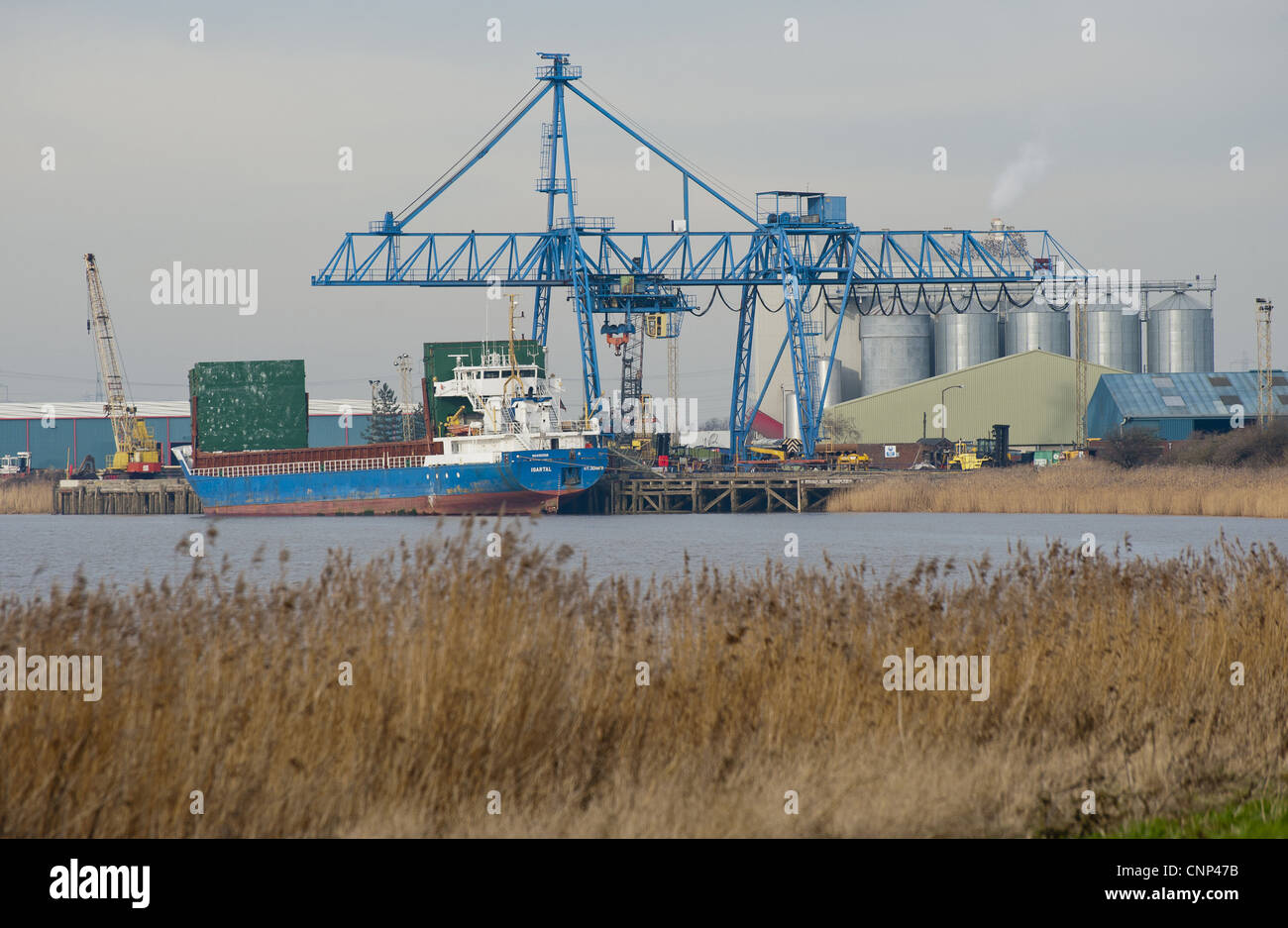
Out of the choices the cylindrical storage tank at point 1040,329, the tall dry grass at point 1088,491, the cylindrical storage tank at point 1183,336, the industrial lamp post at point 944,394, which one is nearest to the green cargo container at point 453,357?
the tall dry grass at point 1088,491

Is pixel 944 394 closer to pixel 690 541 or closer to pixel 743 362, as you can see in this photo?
pixel 743 362

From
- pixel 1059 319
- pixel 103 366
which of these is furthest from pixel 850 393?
pixel 103 366

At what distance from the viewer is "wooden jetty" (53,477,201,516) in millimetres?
76625

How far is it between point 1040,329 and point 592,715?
81.5 m

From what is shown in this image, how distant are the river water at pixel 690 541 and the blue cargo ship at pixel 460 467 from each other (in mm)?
5696

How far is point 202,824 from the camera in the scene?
Result: 6.64m

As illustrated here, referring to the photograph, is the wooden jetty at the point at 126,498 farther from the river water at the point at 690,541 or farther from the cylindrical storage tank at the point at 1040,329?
the cylindrical storage tank at the point at 1040,329

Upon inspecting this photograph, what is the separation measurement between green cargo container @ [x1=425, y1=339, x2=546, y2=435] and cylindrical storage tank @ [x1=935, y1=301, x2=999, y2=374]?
1112 inches

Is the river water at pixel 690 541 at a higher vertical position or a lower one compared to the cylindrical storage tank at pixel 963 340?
lower

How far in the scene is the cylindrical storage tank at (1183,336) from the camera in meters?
83.3

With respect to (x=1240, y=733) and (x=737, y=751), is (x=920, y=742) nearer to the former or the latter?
(x=737, y=751)

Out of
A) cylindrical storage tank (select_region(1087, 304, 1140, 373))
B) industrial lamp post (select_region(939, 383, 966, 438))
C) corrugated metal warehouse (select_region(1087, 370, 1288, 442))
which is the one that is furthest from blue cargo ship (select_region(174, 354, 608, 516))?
cylindrical storage tank (select_region(1087, 304, 1140, 373))

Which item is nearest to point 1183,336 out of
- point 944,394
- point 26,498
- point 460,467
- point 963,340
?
point 963,340

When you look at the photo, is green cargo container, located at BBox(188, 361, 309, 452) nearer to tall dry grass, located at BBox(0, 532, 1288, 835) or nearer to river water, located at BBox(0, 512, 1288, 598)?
river water, located at BBox(0, 512, 1288, 598)
